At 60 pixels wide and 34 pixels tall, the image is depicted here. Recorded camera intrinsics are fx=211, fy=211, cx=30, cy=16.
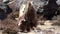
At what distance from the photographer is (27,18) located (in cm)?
1447

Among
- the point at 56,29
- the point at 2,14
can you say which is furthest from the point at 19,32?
the point at 2,14

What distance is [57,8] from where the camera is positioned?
78.3ft

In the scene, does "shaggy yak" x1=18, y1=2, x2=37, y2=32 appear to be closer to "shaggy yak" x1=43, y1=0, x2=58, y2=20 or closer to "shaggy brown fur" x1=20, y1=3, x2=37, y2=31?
"shaggy brown fur" x1=20, y1=3, x2=37, y2=31

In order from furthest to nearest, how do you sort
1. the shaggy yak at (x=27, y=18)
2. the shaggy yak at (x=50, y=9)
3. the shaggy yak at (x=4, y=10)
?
the shaggy yak at (x=50, y=9) → the shaggy yak at (x=4, y=10) → the shaggy yak at (x=27, y=18)

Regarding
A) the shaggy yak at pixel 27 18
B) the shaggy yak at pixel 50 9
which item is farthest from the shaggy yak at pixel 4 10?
the shaggy yak at pixel 27 18

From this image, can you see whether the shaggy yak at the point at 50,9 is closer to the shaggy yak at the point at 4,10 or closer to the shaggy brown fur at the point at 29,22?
the shaggy yak at the point at 4,10

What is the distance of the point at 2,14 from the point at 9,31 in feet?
27.7

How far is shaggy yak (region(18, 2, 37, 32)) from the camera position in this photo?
47.1 ft

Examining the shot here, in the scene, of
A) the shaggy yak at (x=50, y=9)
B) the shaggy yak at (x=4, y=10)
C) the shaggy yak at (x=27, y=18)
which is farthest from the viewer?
the shaggy yak at (x=50, y=9)

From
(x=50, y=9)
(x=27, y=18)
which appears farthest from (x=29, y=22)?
(x=50, y=9)

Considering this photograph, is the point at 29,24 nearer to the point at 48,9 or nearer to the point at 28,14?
the point at 28,14

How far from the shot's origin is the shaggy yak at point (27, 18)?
14.4 metres

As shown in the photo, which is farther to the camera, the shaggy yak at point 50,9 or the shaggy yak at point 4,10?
the shaggy yak at point 50,9

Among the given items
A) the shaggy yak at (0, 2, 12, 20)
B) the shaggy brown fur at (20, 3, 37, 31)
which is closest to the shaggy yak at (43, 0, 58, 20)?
the shaggy yak at (0, 2, 12, 20)
